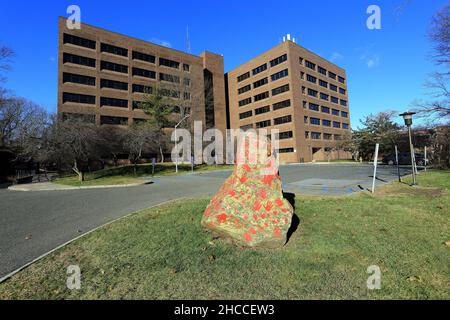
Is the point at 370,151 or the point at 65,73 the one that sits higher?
the point at 65,73

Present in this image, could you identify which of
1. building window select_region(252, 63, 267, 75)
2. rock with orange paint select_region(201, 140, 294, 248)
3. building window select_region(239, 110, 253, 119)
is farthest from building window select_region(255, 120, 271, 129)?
rock with orange paint select_region(201, 140, 294, 248)

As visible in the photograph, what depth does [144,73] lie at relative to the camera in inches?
1901

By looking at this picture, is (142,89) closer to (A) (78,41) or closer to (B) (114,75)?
(B) (114,75)

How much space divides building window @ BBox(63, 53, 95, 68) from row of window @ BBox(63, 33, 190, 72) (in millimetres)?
2157

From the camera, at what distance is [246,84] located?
61.8m

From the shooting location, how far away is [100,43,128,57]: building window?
44.2m

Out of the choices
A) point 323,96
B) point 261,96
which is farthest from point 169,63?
point 323,96

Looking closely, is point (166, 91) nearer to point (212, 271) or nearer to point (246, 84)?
point (246, 84)

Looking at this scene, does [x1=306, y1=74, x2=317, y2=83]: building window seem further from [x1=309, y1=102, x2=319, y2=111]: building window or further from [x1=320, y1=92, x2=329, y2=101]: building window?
[x1=309, y1=102, x2=319, y2=111]: building window

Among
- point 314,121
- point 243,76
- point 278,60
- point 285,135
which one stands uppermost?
point 278,60

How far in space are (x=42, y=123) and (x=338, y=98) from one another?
63911mm

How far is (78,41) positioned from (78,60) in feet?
10.9
